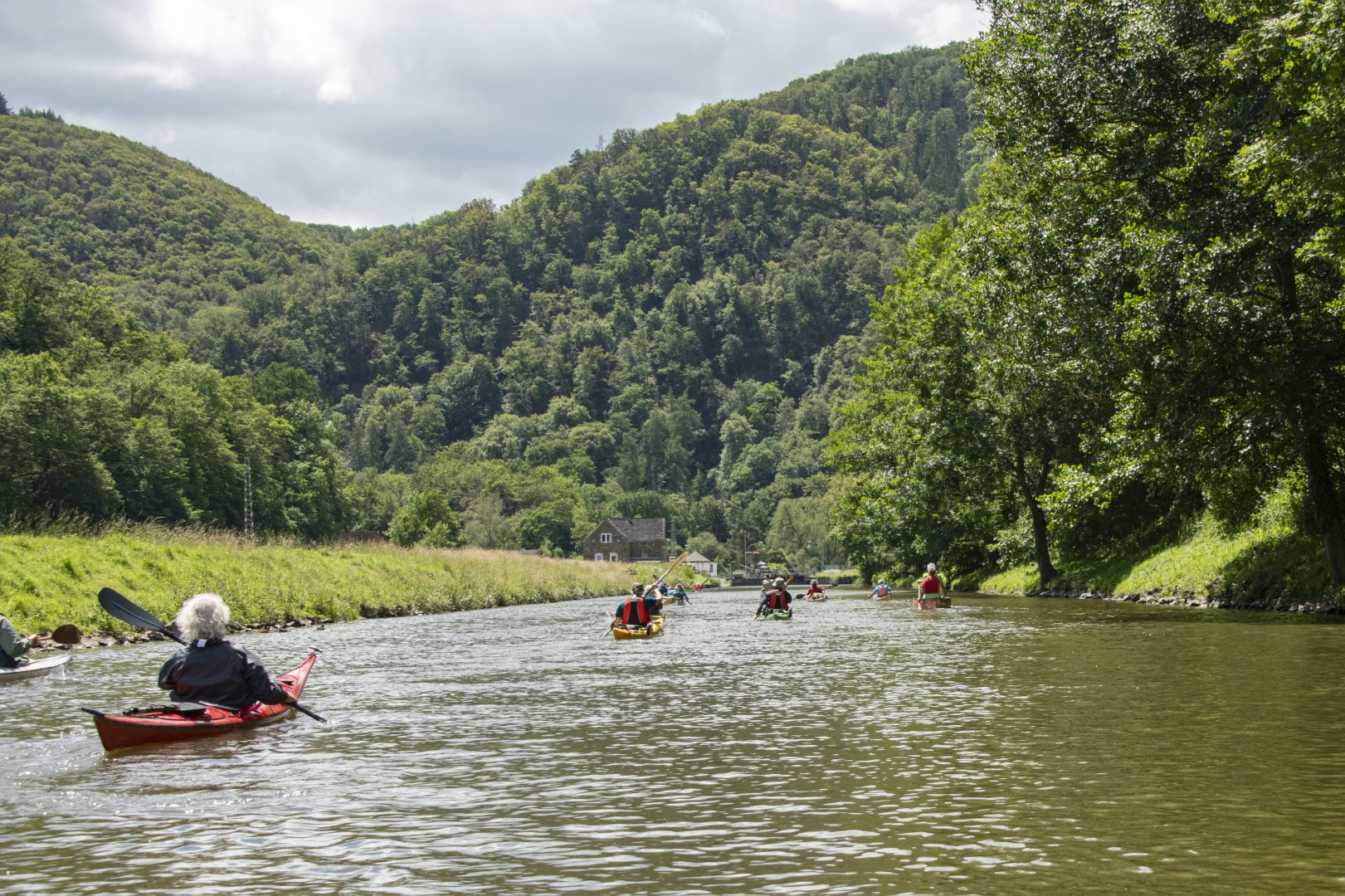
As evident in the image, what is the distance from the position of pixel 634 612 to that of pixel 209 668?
17.4 meters

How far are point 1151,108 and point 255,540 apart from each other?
33.2m

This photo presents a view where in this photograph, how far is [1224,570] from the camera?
32.5m

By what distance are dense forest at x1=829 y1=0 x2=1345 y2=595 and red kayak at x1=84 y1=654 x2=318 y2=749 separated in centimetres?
1773

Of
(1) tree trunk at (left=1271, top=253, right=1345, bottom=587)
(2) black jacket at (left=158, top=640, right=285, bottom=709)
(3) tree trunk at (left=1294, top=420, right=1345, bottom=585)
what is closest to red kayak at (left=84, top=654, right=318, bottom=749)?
(2) black jacket at (left=158, top=640, right=285, bottom=709)

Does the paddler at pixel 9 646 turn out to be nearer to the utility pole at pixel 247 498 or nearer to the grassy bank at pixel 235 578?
the grassy bank at pixel 235 578

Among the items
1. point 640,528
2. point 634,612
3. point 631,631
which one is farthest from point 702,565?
point 631,631

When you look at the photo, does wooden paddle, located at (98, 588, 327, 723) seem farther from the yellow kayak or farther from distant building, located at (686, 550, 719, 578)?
distant building, located at (686, 550, 719, 578)

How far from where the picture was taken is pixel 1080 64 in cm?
2767

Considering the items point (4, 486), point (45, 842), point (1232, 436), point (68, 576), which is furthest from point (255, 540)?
point (45, 842)

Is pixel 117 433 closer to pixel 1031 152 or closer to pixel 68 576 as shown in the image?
pixel 68 576

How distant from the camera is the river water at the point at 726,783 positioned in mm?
7449

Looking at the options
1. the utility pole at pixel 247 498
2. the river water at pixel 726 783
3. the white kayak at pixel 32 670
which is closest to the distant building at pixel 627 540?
the utility pole at pixel 247 498

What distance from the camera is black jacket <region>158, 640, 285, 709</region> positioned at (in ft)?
45.2

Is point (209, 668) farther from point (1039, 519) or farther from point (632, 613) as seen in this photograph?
point (1039, 519)
